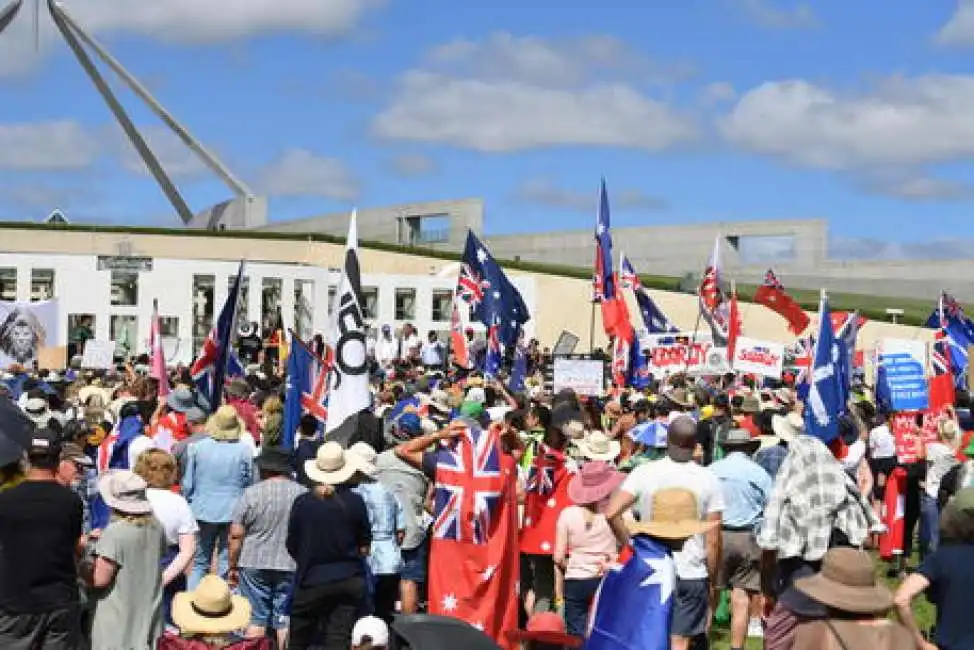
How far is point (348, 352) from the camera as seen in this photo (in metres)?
12.2

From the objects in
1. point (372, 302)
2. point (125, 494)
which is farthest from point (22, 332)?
point (372, 302)

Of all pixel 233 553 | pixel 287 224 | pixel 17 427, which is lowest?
pixel 233 553

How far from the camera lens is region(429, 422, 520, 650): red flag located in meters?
9.96

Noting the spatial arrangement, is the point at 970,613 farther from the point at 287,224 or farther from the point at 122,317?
the point at 287,224

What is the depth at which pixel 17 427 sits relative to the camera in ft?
26.9

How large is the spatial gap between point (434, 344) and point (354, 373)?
909 inches

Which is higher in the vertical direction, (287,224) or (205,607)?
(287,224)

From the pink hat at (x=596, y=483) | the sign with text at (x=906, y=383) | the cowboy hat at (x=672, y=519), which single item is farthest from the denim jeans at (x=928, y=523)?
the cowboy hat at (x=672, y=519)

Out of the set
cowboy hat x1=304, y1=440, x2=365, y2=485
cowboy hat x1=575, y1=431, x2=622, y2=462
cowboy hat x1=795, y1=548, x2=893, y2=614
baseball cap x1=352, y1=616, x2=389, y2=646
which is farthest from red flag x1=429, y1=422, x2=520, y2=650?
cowboy hat x1=795, y1=548, x2=893, y2=614

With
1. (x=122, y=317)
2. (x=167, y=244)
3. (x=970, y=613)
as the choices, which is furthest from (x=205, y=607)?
(x=167, y=244)

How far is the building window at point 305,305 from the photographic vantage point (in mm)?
43094

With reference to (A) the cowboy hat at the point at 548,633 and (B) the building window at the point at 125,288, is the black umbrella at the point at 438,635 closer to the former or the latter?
(A) the cowboy hat at the point at 548,633

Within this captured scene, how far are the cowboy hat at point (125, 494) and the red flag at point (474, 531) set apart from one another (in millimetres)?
2313

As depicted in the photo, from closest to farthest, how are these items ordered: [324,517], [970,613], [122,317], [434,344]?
[970,613] < [324,517] < [434,344] < [122,317]
